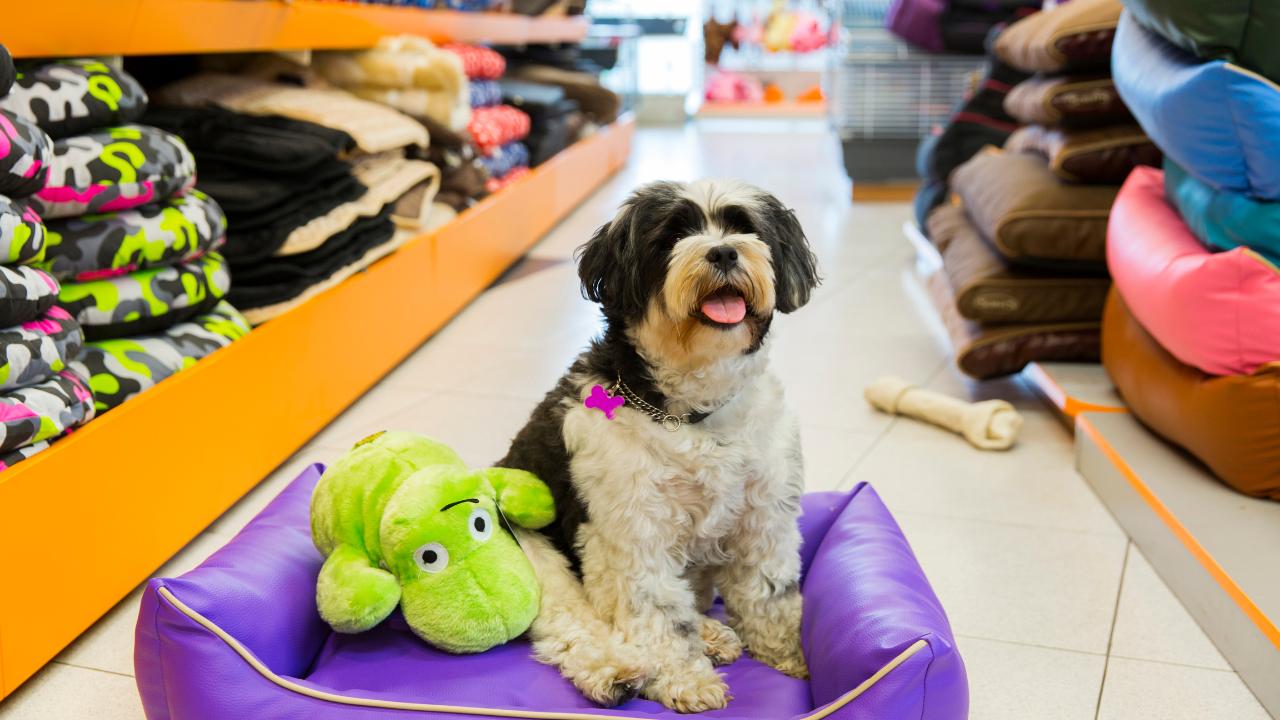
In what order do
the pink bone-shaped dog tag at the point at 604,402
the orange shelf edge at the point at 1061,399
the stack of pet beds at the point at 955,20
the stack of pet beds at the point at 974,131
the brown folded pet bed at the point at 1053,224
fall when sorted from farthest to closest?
the stack of pet beds at the point at 955,20 < the stack of pet beds at the point at 974,131 < the brown folded pet bed at the point at 1053,224 < the orange shelf edge at the point at 1061,399 < the pink bone-shaped dog tag at the point at 604,402

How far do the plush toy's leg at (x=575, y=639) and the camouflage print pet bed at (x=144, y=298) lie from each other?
975 mm

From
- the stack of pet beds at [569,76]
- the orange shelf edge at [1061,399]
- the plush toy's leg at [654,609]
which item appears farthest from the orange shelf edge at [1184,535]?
the stack of pet beds at [569,76]

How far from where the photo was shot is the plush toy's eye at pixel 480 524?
5.69 ft

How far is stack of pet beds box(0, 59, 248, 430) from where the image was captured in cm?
210

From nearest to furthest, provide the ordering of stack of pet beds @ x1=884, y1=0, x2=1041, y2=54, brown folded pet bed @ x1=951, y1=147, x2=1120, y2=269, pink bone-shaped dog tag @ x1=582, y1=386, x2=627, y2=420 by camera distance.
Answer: pink bone-shaped dog tag @ x1=582, y1=386, x2=627, y2=420, brown folded pet bed @ x1=951, y1=147, x2=1120, y2=269, stack of pet beds @ x1=884, y1=0, x2=1041, y2=54

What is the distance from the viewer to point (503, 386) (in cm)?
337

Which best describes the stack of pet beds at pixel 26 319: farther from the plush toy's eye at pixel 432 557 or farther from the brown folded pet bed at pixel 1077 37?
the brown folded pet bed at pixel 1077 37

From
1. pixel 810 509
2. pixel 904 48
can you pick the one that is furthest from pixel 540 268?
pixel 810 509

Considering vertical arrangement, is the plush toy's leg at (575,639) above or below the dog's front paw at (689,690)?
above

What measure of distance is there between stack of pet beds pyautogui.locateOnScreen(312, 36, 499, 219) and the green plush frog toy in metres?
2.21

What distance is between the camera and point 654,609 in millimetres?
1717

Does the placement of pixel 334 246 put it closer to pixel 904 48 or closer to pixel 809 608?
pixel 809 608

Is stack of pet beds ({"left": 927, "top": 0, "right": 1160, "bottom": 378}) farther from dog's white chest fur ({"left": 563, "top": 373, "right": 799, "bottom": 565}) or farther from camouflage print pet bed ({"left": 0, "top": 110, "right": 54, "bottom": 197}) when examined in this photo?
camouflage print pet bed ({"left": 0, "top": 110, "right": 54, "bottom": 197})

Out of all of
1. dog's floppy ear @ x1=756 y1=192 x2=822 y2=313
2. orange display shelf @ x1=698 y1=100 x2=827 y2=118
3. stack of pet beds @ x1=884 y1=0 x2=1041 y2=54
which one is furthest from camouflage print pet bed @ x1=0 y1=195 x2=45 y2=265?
orange display shelf @ x1=698 y1=100 x2=827 y2=118
